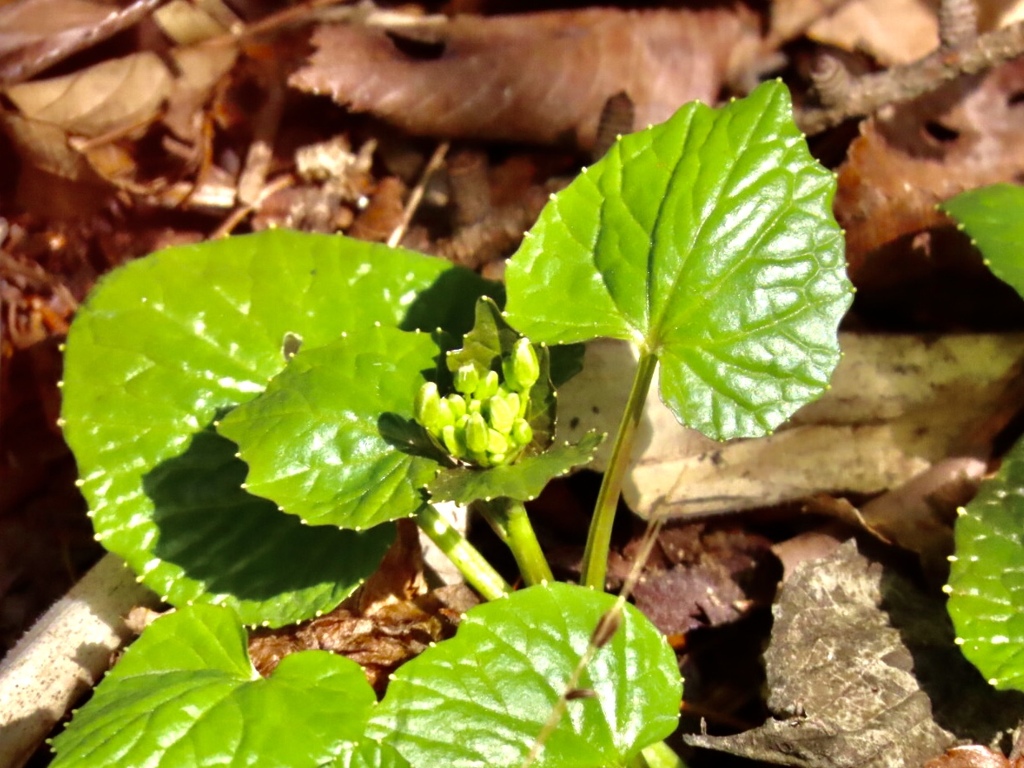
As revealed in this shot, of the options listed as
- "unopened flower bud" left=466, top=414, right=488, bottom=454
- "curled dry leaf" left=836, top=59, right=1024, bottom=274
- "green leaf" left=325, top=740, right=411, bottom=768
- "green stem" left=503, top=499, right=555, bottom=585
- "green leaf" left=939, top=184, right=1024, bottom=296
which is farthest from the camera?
"curled dry leaf" left=836, top=59, right=1024, bottom=274

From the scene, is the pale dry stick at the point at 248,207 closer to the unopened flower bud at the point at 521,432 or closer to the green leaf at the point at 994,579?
the unopened flower bud at the point at 521,432

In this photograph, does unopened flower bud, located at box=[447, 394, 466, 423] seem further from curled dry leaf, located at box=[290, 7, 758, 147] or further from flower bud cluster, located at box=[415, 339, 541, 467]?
curled dry leaf, located at box=[290, 7, 758, 147]

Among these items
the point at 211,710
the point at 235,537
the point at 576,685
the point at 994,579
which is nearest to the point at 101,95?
the point at 235,537

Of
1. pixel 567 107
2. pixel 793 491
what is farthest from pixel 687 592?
pixel 567 107

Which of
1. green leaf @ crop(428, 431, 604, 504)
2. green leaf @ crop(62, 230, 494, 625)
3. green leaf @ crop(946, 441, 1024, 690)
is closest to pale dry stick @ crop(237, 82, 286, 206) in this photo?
green leaf @ crop(62, 230, 494, 625)

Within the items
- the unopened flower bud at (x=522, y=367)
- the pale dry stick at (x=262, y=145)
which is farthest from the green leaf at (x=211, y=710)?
the pale dry stick at (x=262, y=145)

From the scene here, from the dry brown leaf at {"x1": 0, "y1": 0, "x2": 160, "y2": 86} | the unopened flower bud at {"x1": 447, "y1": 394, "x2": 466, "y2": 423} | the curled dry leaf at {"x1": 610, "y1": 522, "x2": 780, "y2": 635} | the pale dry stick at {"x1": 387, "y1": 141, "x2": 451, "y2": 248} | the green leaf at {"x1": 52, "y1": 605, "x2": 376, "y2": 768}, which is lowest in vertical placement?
the curled dry leaf at {"x1": 610, "y1": 522, "x2": 780, "y2": 635}
